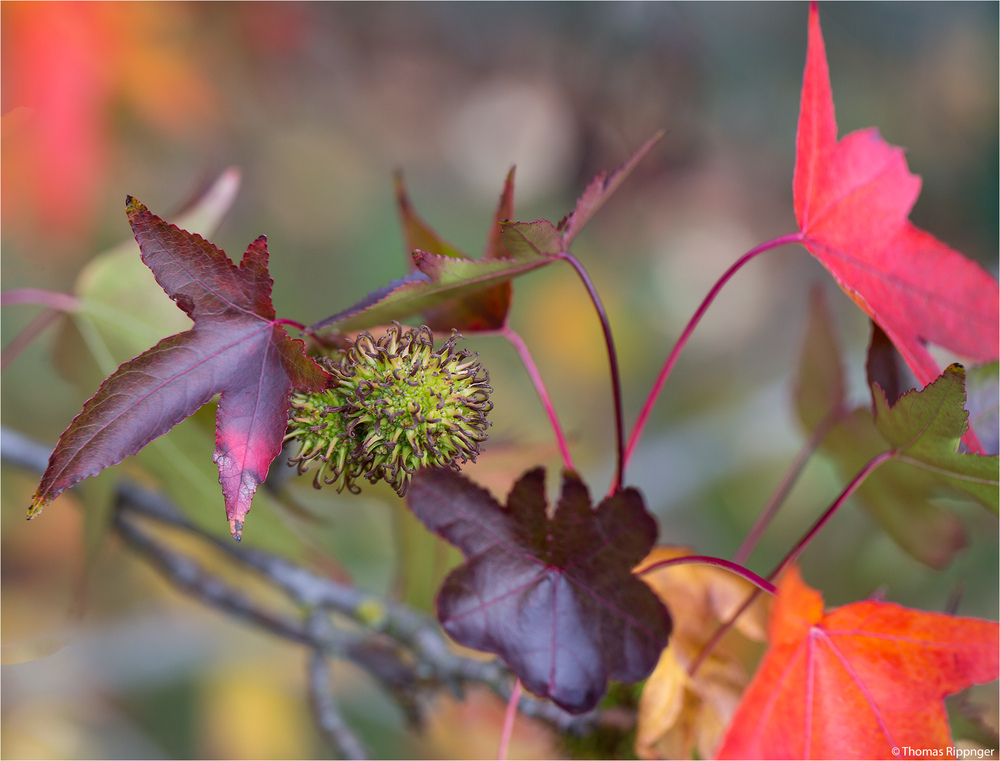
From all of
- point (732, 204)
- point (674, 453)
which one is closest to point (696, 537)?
point (674, 453)

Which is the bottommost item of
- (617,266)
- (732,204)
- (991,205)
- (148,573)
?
(148,573)

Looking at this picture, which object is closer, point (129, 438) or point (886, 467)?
point (129, 438)

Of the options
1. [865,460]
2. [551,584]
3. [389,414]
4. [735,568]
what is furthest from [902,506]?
[389,414]

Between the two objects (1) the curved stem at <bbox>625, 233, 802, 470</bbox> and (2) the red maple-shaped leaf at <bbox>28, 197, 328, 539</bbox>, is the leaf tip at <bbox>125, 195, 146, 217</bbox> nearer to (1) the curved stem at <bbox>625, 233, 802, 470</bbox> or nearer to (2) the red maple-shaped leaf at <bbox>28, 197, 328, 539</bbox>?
(2) the red maple-shaped leaf at <bbox>28, 197, 328, 539</bbox>

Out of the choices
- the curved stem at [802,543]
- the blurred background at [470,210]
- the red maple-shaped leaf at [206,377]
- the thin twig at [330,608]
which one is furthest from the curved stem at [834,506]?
the blurred background at [470,210]

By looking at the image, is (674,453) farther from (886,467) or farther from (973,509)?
(886,467)

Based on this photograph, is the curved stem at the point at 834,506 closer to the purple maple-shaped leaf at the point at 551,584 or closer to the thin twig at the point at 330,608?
the purple maple-shaped leaf at the point at 551,584
